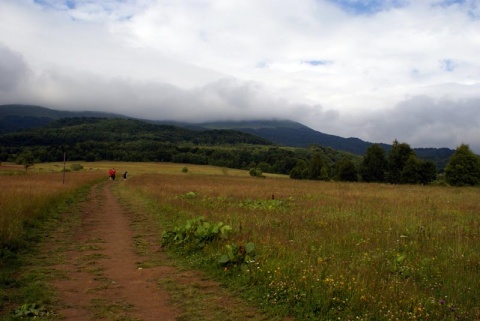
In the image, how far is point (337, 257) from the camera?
7961 millimetres

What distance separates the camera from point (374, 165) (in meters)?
61.8

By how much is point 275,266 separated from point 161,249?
170 inches

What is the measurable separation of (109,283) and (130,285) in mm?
491

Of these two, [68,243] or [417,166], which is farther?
[417,166]

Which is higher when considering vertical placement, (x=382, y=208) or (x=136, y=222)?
(x=382, y=208)

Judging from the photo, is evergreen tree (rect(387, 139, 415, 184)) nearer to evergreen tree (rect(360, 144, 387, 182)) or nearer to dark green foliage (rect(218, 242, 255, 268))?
evergreen tree (rect(360, 144, 387, 182))

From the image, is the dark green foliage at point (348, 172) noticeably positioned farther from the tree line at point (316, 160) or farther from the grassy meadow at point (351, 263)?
the grassy meadow at point (351, 263)

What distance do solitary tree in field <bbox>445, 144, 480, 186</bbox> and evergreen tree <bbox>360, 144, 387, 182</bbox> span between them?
38.4 ft

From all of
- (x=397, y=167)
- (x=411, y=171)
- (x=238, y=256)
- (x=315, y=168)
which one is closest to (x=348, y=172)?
(x=397, y=167)

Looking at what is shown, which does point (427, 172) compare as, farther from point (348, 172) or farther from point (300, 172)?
point (300, 172)

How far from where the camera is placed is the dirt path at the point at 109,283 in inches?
223

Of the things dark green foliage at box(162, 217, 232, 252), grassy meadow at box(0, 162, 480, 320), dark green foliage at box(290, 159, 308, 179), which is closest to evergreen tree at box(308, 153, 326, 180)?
Result: dark green foliage at box(290, 159, 308, 179)

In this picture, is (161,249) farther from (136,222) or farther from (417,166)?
(417,166)

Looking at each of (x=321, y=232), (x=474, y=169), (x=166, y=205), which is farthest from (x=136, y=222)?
(x=474, y=169)
